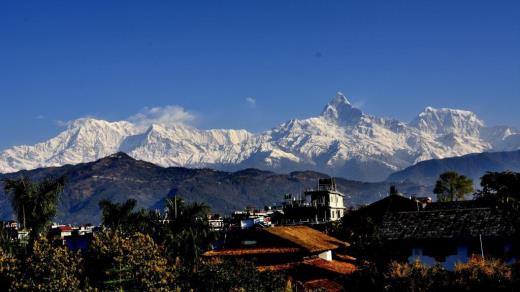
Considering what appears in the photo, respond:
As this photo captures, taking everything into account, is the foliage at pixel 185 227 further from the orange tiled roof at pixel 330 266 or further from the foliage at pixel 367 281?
the foliage at pixel 367 281

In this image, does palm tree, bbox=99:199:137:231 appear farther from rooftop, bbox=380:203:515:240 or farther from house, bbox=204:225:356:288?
rooftop, bbox=380:203:515:240

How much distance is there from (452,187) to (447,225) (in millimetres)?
118074

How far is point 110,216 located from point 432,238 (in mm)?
41104

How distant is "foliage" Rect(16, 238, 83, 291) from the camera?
33781 mm

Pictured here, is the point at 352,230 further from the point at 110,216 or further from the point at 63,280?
the point at 63,280

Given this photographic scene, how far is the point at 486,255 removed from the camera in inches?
2440

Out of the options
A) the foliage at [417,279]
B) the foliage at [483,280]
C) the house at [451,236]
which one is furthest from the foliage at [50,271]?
the house at [451,236]

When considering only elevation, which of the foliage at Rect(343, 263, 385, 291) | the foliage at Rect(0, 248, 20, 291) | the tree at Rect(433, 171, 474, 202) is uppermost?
the tree at Rect(433, 171, 474, 202)

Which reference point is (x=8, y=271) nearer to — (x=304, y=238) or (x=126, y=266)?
(x=126, y=266)

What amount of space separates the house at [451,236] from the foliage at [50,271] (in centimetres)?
3613

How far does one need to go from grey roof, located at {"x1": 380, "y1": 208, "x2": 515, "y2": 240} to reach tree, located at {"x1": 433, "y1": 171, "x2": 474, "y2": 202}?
11362cm

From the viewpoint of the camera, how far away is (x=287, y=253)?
69.6 m

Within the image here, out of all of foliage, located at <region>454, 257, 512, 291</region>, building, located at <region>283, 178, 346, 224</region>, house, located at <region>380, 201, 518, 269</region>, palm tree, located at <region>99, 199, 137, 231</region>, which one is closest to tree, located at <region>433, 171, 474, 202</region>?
building, located at <region>283, 178, 346, 224</region>

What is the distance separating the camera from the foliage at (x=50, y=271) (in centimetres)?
3378
